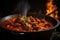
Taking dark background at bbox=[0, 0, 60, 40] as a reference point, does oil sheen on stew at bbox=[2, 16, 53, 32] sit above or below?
below

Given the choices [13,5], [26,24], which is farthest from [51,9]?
[26,24]

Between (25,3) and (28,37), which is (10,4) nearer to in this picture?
(25,3)

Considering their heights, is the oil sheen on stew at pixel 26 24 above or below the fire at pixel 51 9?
below

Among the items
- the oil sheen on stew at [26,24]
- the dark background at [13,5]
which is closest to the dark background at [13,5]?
the dark background at [13,5]

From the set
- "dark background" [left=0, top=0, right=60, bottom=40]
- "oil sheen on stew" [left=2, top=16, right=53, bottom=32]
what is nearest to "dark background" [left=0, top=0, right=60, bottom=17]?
"dark background" [left=0, top=0, right=60, bottom=40]

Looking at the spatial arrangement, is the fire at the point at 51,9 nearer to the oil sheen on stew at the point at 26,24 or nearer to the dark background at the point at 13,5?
the dark background at the point at 13,5

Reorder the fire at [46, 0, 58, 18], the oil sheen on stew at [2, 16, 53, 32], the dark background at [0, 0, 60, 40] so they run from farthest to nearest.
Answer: the fire at [46, 0, 58, 18], the dark background at [0, 0, 60, 40], the oil sheen on stew at [2, 16, 53, 32]

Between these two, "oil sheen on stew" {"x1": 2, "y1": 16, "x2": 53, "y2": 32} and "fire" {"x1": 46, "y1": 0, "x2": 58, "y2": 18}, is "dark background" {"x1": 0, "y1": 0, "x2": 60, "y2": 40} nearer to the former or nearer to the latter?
"fire" {"x1": 46, "y1": 0, "x2": 58, "y2": 18}

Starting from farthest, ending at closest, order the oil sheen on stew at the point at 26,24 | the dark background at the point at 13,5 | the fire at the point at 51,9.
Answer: the fire at the point at 51,9
the dark background at the point at 13,5
the oil sheen on stew at the point at 26,24

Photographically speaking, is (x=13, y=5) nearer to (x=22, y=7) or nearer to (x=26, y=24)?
(x=22, y=7)

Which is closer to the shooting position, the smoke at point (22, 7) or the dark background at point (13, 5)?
the dark background at point (13, 5)

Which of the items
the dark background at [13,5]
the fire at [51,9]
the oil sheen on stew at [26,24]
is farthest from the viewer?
the fire at [51,9]
